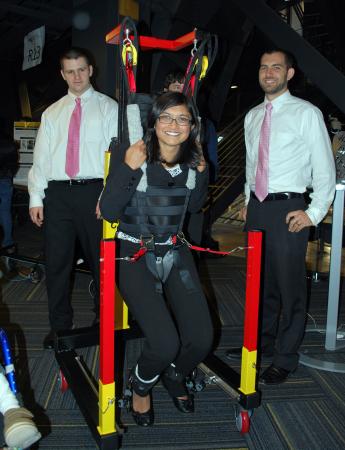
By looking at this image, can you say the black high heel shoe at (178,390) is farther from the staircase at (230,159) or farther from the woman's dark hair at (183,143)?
the staircase at (230,159)

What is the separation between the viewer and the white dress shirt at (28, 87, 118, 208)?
2.82 metres

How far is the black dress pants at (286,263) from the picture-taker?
2.59 meters

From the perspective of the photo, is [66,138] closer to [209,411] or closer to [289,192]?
[289,192]

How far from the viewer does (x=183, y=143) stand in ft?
6.86

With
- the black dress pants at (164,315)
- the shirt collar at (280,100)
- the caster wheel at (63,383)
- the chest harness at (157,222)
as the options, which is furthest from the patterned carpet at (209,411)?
the shirt collar at (280,100)

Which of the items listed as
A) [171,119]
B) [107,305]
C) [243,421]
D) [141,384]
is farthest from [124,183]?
[243,421]

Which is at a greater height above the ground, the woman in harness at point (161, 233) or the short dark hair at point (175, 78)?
the short dark hair at point (175, 78)

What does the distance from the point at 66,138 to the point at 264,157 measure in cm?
123

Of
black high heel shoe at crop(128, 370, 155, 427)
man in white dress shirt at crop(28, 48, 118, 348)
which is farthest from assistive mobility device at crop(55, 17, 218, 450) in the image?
man in white dress shirt at crop(28, 48, 118, 348)

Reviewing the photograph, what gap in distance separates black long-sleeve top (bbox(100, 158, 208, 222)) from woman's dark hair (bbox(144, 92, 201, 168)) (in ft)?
0.13

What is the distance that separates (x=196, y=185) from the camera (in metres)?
2.17

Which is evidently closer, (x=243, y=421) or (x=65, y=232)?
(x=243, y=421)

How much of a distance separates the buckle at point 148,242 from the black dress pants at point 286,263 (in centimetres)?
90

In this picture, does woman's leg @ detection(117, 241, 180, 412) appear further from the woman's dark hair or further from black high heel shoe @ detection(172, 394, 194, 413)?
the woman's dark hair
